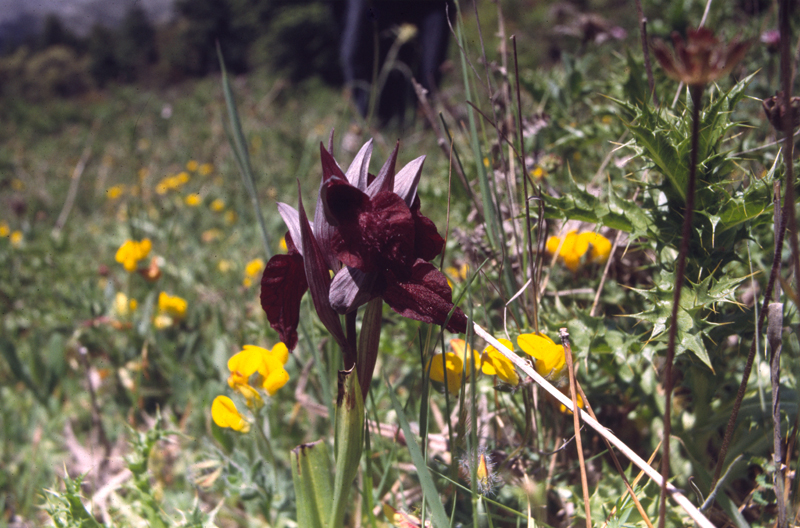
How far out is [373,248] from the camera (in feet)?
2.59

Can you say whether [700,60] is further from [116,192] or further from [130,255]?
[116,192]

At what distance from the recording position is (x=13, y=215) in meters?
4.83

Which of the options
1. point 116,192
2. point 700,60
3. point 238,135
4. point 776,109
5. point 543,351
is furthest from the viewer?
point 116,192

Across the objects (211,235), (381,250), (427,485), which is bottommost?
(427,485)

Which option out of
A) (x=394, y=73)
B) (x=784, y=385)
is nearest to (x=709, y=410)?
(x=784, y=385)

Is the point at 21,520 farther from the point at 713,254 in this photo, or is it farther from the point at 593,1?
the point at 593,1

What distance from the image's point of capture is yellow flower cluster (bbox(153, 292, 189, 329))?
7.02ft

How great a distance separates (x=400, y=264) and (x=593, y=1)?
18092 mm

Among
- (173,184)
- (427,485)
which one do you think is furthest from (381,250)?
(173,184)

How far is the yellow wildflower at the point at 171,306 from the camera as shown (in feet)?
6.99

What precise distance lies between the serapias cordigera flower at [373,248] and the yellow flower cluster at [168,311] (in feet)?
4.94

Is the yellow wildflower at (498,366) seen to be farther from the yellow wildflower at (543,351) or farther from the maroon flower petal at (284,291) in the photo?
the maroon flower petal at (284,291)

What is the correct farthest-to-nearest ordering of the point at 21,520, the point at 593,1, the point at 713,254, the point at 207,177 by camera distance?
the point at 593,1
the point at 207,177
the point at 21,520
the point at 713,254

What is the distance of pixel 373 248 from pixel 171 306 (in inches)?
66.4
